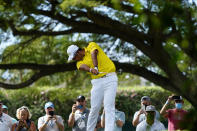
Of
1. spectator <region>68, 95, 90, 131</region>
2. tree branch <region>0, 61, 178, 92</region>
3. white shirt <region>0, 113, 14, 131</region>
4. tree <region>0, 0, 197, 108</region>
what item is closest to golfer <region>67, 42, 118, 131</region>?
tree <region>0, 0, 197, 108</region>

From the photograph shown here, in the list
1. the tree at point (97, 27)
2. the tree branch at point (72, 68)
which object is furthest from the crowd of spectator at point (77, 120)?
the tree branch at point (72, 68)

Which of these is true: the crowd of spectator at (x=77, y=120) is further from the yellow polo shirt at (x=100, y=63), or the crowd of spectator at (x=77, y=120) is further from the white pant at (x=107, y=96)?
the yellow polo shirt at (x=100, y=63)

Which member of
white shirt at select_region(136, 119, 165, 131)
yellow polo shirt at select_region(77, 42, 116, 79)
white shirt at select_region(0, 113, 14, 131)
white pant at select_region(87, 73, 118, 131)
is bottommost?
white shirt at select_region(136, 119, 165, 131)

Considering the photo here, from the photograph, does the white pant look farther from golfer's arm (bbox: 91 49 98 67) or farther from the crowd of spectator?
the crowd of spectator

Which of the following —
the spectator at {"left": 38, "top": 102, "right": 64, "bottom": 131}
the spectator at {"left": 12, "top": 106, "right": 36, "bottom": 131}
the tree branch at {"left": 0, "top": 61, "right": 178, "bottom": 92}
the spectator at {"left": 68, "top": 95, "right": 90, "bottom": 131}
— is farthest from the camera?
the tree branch at {"left": 0, "top": 61, "right": 178, "bottom": 92}

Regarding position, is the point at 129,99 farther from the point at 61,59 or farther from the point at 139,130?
the point at 139,130

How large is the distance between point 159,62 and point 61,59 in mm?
4383

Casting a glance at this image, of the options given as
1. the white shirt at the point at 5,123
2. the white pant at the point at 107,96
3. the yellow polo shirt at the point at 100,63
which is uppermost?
the yellow polo shirt at the point at 100,63

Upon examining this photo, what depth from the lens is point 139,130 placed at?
287 inches

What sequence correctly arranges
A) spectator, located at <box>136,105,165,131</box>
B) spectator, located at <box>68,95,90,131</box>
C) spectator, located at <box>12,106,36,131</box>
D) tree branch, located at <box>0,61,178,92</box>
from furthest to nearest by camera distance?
tree branch, located at <box>0,61,178,92</box> → spectator, located at <box>68,95,90,131</box> → spectator, located at <box>12,106,36,131</box> → spectator, located at <box>136,105,165,131</box>

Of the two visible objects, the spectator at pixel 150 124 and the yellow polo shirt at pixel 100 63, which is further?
the spectator at pixel 150 124

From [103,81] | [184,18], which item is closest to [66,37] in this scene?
[103,81]

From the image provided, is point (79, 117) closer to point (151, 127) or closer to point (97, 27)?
point (151, 127)

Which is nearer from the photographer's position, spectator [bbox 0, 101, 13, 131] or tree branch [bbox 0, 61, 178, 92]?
spectator [bbox 0, 101, 13, 131]
